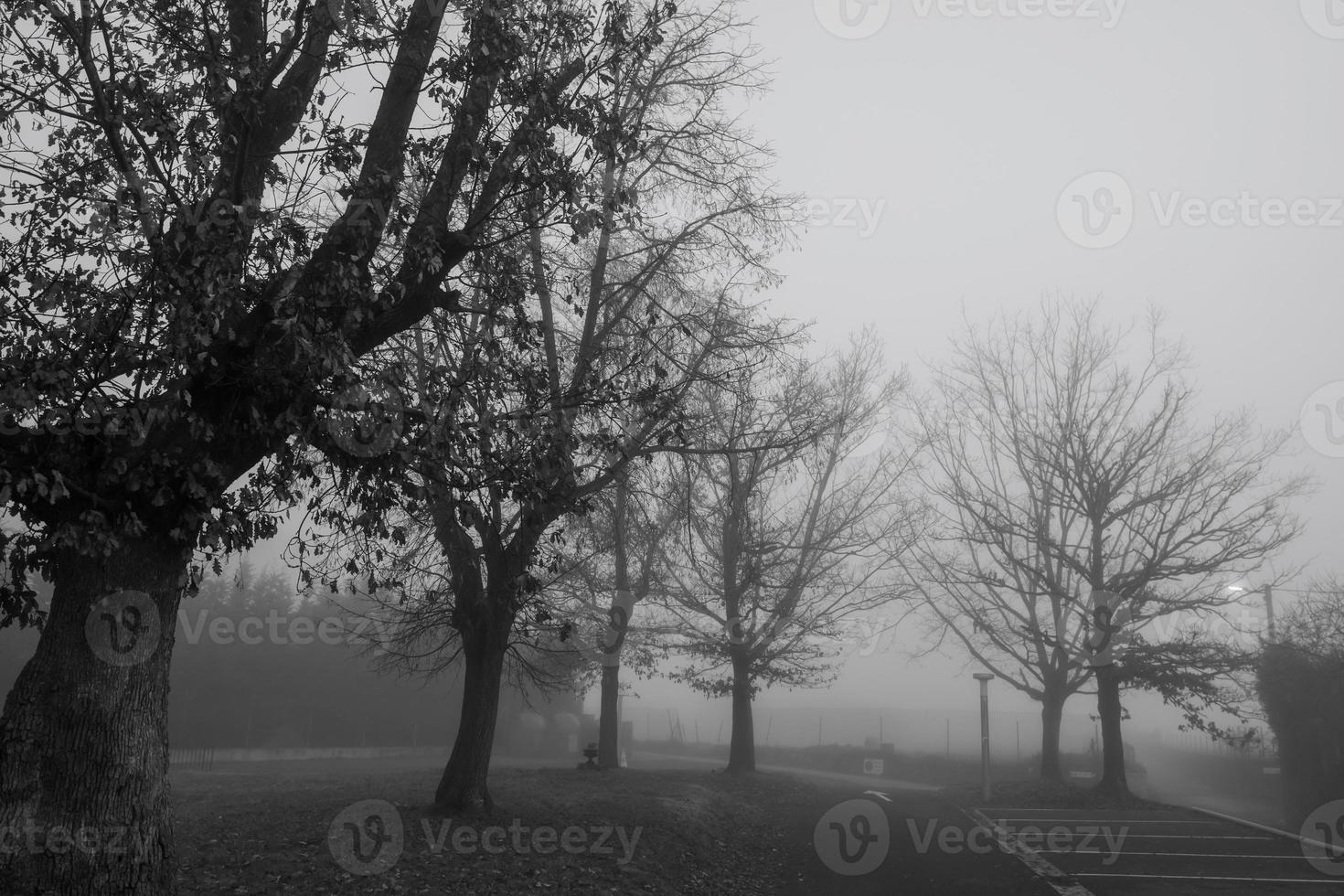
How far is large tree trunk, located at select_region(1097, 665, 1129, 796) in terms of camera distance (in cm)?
2160

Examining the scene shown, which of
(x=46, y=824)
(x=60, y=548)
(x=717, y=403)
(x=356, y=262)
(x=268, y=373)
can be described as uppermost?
(x=717, y=403)

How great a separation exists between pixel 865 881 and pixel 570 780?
911 cm

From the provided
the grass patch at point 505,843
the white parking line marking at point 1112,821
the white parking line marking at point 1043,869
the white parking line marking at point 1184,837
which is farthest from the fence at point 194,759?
the white parking line marking at point 1184,837

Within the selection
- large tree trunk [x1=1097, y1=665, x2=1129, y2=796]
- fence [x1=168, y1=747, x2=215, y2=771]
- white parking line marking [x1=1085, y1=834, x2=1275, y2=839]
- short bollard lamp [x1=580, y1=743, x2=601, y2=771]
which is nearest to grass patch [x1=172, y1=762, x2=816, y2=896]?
short bollard lamp [x1=580, y1=743, x2=601, y2=771]

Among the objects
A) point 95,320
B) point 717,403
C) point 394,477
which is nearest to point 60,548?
point 95,320

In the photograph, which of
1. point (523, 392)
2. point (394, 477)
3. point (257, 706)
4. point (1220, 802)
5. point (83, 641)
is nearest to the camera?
point (83, 641)

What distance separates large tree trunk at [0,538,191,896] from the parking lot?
27.4ft

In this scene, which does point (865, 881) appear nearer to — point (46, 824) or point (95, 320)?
point (46, 824)

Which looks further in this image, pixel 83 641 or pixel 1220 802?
pixel 1220 802

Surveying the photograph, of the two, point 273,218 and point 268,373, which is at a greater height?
point 273,218

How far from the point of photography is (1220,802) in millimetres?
30203

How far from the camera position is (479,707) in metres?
12.9

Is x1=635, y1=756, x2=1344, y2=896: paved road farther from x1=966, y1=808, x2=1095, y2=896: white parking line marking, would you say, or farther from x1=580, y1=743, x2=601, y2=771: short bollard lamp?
x1=580, y1=743, x2=601, y2=771: short bollard lamp

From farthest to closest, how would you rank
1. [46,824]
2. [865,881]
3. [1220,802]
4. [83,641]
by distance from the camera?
1. [1220,802]
2. [865,881]
3. [83,641]
4. [46,824]
